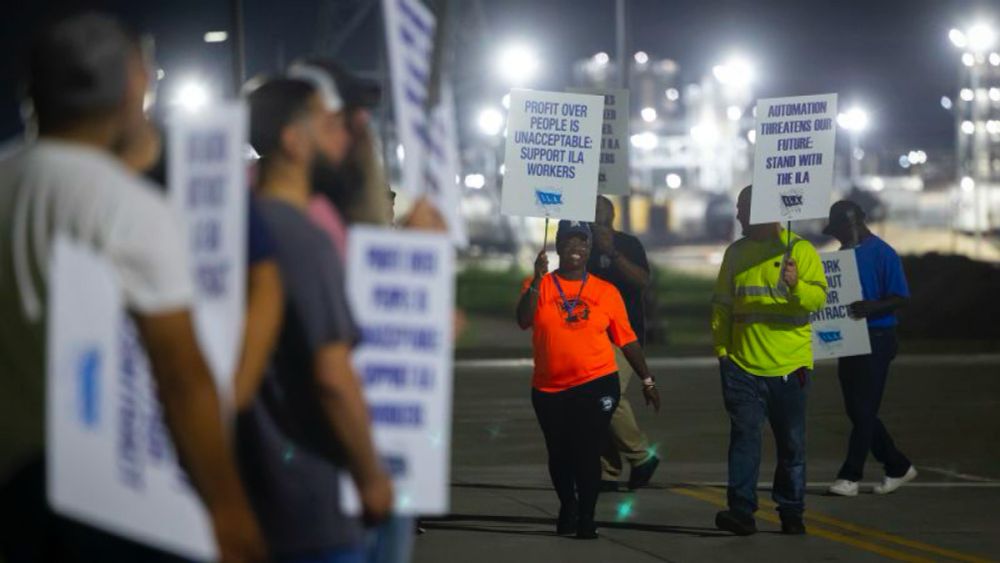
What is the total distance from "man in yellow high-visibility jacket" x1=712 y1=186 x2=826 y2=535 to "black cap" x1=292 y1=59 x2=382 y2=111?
5.79 m

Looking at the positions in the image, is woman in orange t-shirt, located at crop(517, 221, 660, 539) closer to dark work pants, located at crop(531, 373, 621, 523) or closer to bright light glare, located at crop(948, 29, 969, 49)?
dark work pants, located at crop(531, 373, 621, 523)

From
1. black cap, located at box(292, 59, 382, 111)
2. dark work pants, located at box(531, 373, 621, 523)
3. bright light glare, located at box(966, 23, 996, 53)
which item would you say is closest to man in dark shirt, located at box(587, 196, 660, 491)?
dark work pants, located at box(531, 373, 621, 523)

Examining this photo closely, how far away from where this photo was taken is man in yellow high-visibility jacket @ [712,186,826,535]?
10195 mm

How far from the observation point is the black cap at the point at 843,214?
11.8 meters

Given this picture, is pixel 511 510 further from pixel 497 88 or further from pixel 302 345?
pixel 497 88

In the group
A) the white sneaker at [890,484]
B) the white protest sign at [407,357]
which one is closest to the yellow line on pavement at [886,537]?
the white sneaker at [890,484]

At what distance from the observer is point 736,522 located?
10.1 metres

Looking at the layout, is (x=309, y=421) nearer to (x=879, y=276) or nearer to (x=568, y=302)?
(x=568, y=302)

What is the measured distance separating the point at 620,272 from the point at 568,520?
2.04 metres

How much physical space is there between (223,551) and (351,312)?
0.83 m

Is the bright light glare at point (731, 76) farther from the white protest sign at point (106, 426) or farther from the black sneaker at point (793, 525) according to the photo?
the white protest sign at point (106, 426)

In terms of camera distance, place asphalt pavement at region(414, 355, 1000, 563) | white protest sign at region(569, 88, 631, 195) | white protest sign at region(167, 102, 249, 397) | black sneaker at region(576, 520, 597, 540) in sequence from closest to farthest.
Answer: white protest sign at region(167, 102, 249, 397) < asphalt pavement at region(414, 355, 1000, 563) < black sneaker at region(576, 520, 597, 540) < white protest sign at region(569, 88, 631, 195)

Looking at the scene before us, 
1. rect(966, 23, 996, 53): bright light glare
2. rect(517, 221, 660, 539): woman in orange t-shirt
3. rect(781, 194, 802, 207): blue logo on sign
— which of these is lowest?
rect(517, 221, 660, 539): woman in orange t-shirt

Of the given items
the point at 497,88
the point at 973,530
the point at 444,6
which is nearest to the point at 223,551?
the point at 444,6
